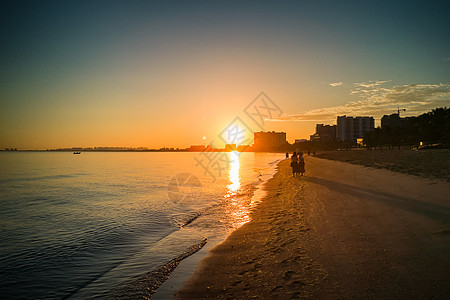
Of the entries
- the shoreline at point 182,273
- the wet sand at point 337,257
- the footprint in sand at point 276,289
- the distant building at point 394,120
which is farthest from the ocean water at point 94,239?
the distant building at point 394,120

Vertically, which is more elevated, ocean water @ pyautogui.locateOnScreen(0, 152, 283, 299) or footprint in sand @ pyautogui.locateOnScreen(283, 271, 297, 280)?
footprint in sand @ pyautogui.locateOnScreen(283, 271, 297, 280)

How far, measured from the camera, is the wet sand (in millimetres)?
4188

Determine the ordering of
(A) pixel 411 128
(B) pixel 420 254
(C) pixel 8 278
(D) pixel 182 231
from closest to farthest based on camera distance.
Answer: (B) pixel 420 254, (C) pixel 8 278, (D) pixel 182 231, (A) pixel 411 128

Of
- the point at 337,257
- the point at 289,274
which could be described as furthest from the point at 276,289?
the point at 337,257

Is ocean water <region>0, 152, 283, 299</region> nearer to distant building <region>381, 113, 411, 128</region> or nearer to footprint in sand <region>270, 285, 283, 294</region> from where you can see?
footprint in sand <region>270, 285, 283, 294</region>

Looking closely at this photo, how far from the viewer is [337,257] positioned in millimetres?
5422

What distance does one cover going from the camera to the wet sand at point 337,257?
419 cm

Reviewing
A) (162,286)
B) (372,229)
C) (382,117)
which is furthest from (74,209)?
(382,117)

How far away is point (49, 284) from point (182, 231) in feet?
15.5

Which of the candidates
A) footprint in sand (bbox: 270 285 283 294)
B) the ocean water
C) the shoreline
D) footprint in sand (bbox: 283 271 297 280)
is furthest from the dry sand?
footprint in sand (bbox: 270 285 283 294)

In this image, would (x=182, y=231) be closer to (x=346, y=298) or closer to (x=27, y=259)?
(x=27, y=259)

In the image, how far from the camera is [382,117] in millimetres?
196500

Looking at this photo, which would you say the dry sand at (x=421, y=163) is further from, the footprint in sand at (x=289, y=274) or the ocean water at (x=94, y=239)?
the footprint in sand at (x=289, y=274)

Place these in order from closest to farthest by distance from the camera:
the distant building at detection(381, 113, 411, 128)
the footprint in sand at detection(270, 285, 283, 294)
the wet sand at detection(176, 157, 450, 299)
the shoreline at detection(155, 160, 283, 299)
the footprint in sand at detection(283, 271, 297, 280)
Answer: the wet sand at detection(176, 157, 450, 299), the footprint in sand at detection(270, 285, 283, 294), the footprint in sand at detection(283, 271, 297, 280), the shoreline at detection(155, 160, 283, 299), the distant building at detection(381, 113, 411, 128)
